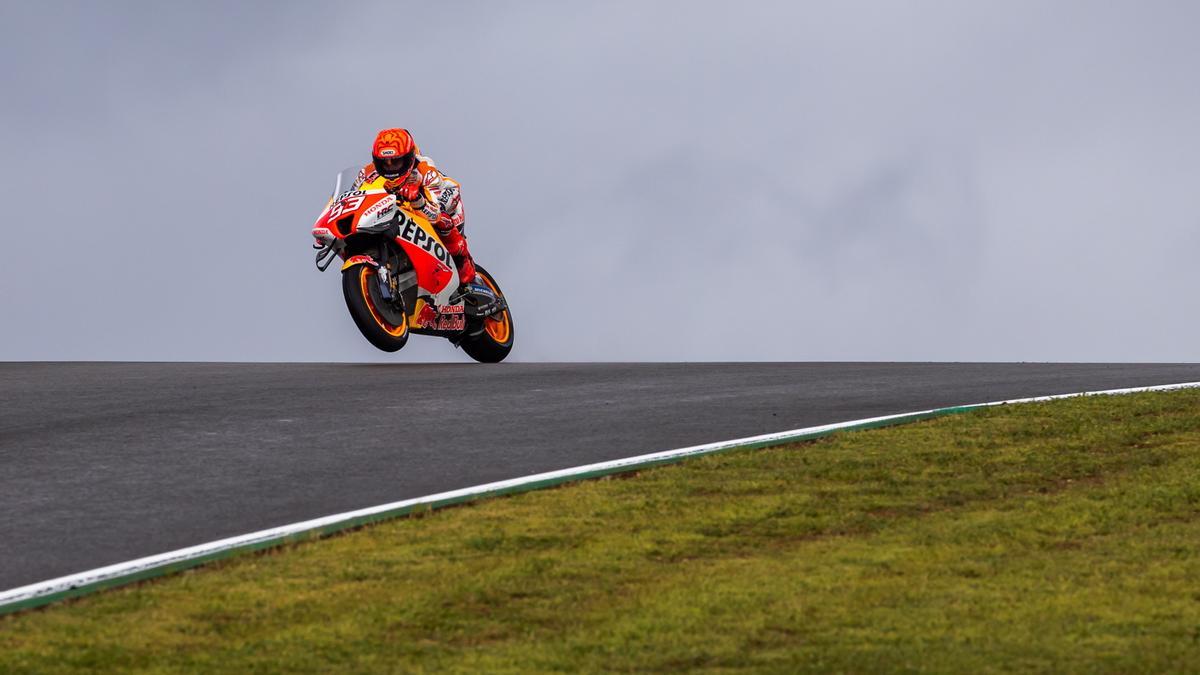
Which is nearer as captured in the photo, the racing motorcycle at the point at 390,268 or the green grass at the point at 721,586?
the green grass at the point at 721,586

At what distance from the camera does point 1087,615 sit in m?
6.43

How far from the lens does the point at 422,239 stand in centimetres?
2059

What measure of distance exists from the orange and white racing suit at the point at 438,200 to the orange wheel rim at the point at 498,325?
32.4 inches

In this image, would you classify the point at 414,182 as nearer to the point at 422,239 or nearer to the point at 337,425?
the point at 422,239

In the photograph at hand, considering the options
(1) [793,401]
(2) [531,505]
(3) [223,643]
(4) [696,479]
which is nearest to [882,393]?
(1) [793,401]

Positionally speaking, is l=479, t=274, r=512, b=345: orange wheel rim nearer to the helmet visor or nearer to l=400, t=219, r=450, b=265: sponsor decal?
l=400, t=219, r=450, b=265: sponsor decal

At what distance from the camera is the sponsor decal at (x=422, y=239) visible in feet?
66.6

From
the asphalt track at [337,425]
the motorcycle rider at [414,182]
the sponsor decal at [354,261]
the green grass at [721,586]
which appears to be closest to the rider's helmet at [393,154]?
the motorcycle rider at [414,182]

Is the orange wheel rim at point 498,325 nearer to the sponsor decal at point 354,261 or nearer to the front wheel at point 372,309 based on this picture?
the front wheel at point 372,309

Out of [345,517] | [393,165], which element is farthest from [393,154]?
[345,517]

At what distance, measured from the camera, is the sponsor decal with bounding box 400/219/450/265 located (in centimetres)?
2030

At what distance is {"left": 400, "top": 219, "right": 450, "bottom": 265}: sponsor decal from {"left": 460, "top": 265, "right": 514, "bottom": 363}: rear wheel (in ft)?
4.88

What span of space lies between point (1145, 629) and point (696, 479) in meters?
3.68

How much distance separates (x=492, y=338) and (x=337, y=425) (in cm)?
1087
